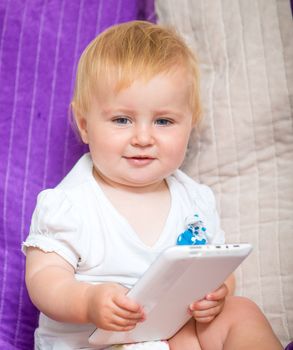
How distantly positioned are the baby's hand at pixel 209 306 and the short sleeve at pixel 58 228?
0.75 ft

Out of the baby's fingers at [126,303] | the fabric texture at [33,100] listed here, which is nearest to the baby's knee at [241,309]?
the baby's fingers at [126,303]

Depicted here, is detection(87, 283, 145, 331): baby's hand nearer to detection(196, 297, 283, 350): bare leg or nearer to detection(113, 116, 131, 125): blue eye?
detection(196, 297, 283, 350): bare leg

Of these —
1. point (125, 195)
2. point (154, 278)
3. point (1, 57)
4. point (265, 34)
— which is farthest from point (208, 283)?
point (1, 57)

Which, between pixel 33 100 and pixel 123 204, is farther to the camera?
pixel 33 100

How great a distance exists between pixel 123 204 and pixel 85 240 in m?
0.12

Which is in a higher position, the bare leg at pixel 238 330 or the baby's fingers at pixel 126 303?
the baby's fingers at pixel 126 303

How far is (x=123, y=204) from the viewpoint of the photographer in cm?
129

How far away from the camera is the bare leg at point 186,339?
1203 millimetres

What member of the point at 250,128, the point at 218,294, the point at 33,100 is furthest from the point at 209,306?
the point at 33,100

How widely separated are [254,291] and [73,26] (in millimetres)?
726

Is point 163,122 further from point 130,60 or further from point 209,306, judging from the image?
point 209,306

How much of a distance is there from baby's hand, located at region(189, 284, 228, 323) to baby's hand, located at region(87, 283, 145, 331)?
0.12 metres

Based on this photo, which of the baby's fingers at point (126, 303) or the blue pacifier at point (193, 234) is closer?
the baby's fingers at point (126, 303)

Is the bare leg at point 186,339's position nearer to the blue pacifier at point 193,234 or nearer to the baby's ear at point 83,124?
the blue pacifier at point 193,234
